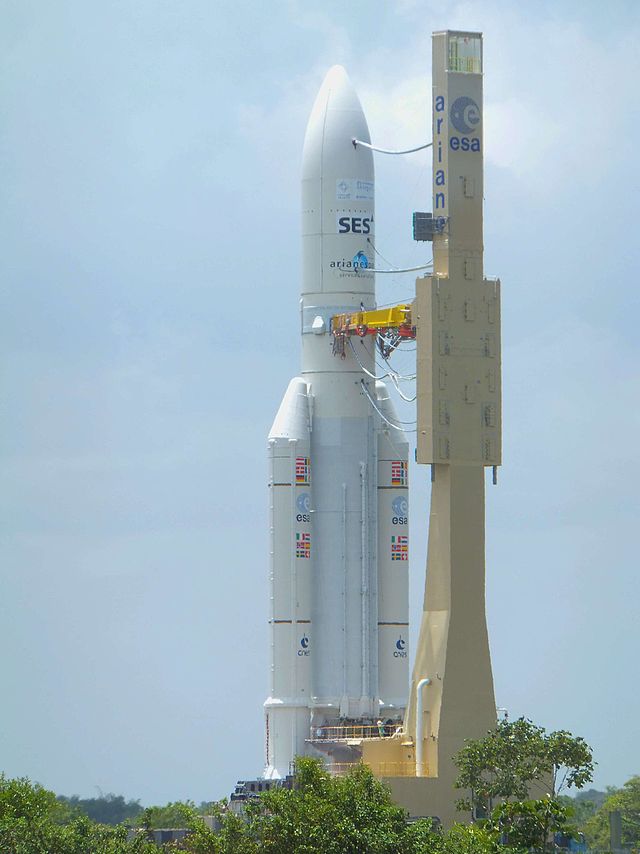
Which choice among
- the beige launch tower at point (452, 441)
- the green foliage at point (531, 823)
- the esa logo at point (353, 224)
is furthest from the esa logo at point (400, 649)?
the green foliage at point (531, 823)

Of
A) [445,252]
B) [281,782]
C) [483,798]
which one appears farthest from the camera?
[281,782]

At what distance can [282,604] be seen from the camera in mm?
99625

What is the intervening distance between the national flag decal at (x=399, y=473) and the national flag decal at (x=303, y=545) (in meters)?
4.17

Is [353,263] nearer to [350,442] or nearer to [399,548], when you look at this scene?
[350,442]

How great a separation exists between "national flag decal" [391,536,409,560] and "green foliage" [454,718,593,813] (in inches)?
529

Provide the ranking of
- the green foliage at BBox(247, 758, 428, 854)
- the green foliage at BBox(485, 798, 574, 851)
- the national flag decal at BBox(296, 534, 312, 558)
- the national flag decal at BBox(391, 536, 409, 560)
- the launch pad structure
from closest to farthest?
the green foliage at BBox(485, 798, 574, 851)
the green foliage at BBox(247, 758, 428, 854)
the launch pad structure
the national flag decal at BBox(296, 534, 312, 558)
the national flag decal at BBox(391, 536, 409, 560)

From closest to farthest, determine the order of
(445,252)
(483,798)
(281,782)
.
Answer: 1. (483,798)
2. (445,252)
3. (281,782)

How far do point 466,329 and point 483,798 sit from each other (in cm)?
1684

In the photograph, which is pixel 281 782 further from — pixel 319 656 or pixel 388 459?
pixel 388 459

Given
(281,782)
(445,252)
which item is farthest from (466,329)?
(281,782)

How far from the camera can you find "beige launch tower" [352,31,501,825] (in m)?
89.1

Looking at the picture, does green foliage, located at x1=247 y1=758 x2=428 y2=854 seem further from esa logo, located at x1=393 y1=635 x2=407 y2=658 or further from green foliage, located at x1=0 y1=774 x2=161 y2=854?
esa logo, located at x1=393 y1=635 x2=407 y2=658

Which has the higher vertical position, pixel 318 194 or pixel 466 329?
pixel 318 194

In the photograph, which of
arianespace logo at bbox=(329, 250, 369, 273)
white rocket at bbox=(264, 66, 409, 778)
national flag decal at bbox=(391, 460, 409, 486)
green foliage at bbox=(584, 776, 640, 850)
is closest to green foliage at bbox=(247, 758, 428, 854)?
white rocket at bbox=(264, 66, 409, 778)
